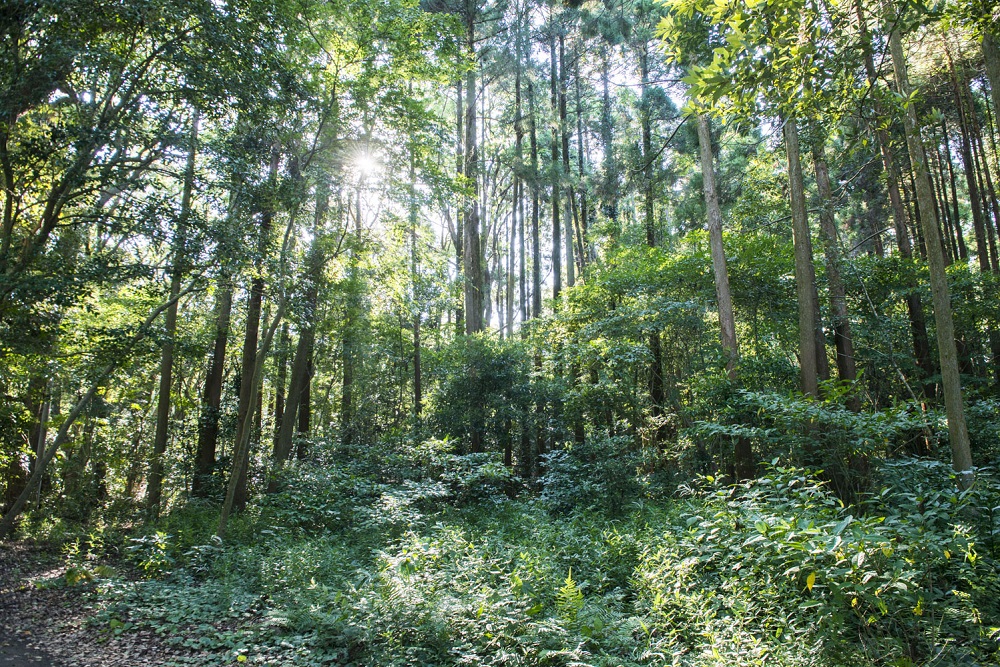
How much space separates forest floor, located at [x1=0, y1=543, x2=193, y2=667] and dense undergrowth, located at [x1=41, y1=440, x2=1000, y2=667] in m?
0.19

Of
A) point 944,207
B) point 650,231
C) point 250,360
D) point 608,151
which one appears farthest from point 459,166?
point 944,207

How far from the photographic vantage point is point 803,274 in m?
9.17

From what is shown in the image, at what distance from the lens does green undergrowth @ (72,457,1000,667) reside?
3.53 m

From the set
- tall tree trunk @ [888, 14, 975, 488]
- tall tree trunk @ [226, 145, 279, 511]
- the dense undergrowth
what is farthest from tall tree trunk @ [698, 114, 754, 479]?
tall tree trunk @ [226, 145, 279, 511]

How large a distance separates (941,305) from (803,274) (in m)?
3.86

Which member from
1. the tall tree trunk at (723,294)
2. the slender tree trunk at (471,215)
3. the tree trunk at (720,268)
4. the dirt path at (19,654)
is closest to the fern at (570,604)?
the dirt path at (19,654)

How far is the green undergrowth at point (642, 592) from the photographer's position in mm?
3531

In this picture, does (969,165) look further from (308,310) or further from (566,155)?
(308,310)

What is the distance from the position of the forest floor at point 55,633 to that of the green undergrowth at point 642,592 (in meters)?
0.20

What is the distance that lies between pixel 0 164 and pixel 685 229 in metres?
19.3

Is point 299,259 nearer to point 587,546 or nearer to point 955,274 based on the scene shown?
point 587,546

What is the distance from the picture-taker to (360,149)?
10453mm

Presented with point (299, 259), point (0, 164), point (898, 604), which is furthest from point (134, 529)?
point (898, 604)

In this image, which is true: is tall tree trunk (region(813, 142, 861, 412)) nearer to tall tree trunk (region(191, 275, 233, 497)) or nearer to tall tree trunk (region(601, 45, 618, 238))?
tall tree trunk (region(601, 45, 618, 238))
